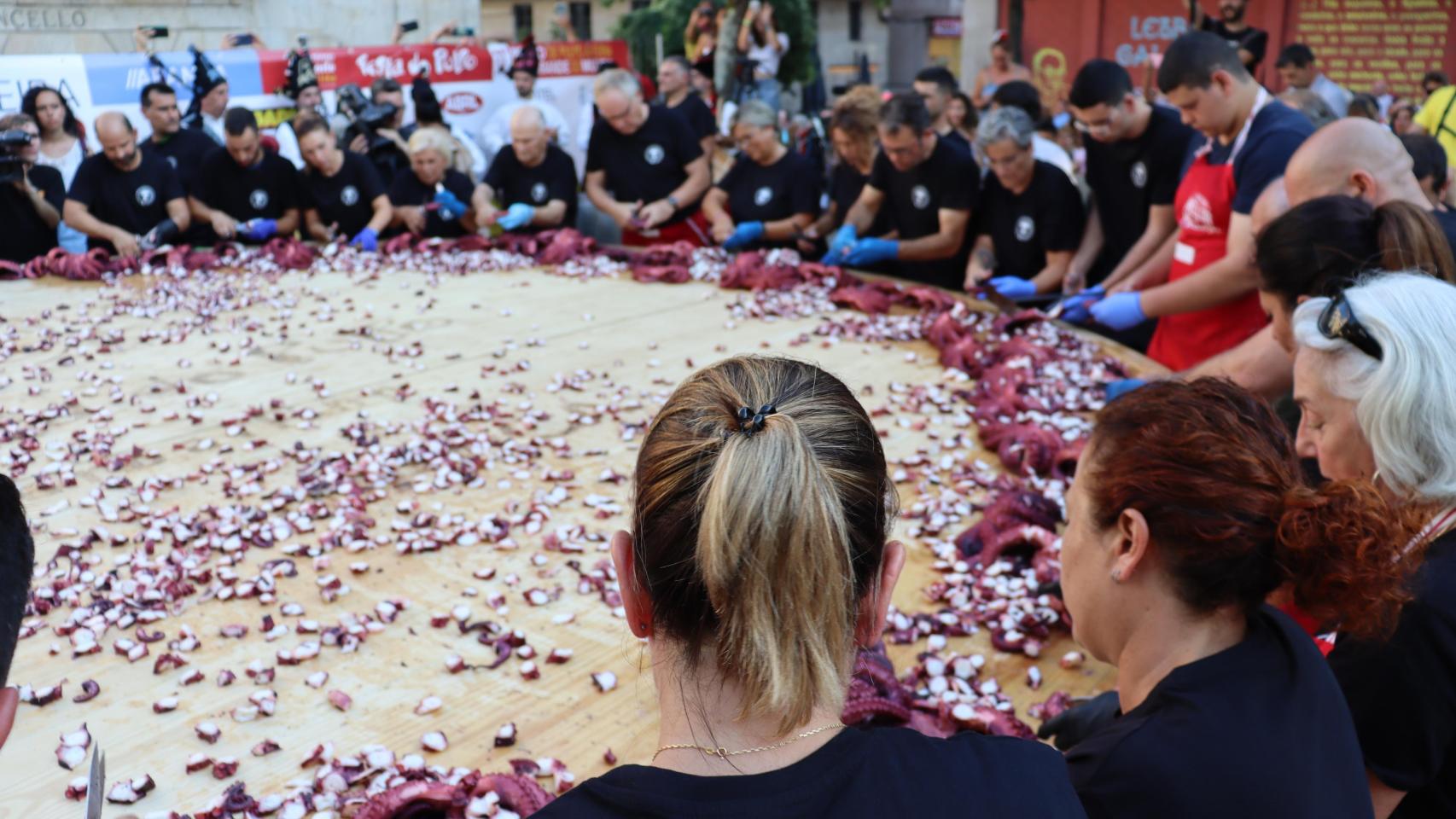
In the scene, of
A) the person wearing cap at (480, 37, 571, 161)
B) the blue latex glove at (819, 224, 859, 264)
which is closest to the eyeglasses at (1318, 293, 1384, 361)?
the blue latex glove at (819, 224, 859, 264)

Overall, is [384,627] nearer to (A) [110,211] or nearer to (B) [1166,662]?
(B) [1166,662]

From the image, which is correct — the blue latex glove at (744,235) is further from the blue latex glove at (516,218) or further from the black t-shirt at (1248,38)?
the black t-shirt at (1248,38)

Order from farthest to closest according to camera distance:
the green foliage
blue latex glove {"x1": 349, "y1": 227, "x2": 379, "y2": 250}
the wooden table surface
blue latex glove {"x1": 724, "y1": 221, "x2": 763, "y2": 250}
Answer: the green foliage, blue latex glove {"x1": 349, "y1": 227, "x2": 379, "y2": 250}, blue latex glove {"x1": 724, "y1": 221, "x2": 763, "y2": 250}, the wooden table surface

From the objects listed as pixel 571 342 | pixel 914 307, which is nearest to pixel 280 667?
pixel 571 342

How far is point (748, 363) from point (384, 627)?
1.73 m

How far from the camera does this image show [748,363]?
1345mm

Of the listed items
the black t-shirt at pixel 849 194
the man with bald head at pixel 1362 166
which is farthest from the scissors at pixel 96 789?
the black t-shirt at pixel 849 194

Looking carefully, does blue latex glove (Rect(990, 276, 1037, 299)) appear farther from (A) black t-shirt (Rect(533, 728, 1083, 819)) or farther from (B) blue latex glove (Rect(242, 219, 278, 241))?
(B) blue latex glove (Rect(242, 219, 278, 241))

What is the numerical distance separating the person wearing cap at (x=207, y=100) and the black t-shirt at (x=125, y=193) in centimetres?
180

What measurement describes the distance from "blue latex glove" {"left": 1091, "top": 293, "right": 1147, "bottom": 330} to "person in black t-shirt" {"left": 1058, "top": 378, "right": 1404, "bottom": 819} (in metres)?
2.96

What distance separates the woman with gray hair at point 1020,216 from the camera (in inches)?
218

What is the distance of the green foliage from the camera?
24281 millimetres

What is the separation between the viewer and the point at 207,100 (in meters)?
9.42

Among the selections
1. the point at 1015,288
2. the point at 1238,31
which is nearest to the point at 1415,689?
the point at 1015,288
